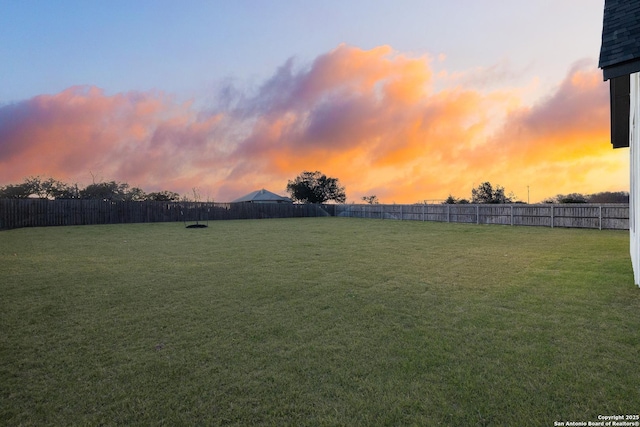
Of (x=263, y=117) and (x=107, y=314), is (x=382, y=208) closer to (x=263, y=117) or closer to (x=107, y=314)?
(x=263, y=117)

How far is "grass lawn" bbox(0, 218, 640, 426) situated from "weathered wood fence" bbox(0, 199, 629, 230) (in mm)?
12040

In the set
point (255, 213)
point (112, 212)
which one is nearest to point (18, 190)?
point (112, 212)

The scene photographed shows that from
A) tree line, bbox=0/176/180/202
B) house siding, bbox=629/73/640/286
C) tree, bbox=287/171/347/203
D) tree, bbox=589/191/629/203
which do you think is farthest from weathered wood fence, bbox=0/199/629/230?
tree, bbox=287/171/347/203

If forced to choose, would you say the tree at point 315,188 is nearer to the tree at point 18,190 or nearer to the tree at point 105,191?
the tree at point 105,191

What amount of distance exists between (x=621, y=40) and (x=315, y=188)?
45.6 m

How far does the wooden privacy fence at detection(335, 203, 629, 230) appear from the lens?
45.1 feet

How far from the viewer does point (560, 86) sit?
468 inches

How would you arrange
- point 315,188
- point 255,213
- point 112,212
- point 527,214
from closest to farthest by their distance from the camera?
point 527,214
point 112,212
point 255,213
point 315,188

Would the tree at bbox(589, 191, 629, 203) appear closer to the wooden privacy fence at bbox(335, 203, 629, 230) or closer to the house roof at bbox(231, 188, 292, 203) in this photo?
the wooden privacy fence at bbox(335, 203, 629, 230)

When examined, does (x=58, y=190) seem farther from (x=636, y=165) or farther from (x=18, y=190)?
(x=636, y=165)

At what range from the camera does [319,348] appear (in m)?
2.44

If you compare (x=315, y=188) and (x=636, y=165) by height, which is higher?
(x=315, y=188)

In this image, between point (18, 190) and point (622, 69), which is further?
point (18, 190)

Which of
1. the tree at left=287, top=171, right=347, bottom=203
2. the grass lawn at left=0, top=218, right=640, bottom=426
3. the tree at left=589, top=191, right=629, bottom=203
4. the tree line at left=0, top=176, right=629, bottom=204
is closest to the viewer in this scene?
the grass lawn at left=0, top=218, right=640, bottom=426
